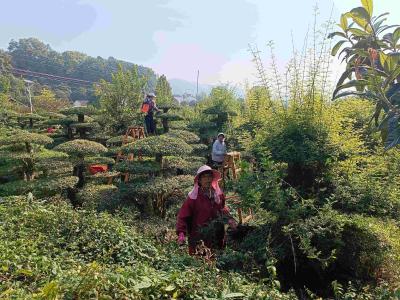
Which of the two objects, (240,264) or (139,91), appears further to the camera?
(139,91)

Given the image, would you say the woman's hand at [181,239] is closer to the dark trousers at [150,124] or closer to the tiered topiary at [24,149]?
the tiered topiary at [24,149]

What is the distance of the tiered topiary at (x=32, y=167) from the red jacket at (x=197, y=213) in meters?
3.36

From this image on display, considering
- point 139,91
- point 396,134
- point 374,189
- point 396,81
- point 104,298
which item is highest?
point 139,91

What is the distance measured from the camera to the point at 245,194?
3514 millimetres

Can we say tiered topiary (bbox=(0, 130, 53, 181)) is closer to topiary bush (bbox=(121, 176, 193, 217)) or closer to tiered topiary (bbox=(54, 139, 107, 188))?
tiered topiary (bbox=(54, 139, 107, 188))

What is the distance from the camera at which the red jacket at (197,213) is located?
3.53 metres

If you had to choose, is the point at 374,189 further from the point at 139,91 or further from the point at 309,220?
the point at 139,91

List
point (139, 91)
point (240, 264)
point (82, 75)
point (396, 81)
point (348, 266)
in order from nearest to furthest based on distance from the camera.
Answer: point (396, 81) → point (240, 264) → point (348, 266) → point (139, 91) → point (82, 75)

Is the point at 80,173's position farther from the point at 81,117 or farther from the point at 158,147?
the point at 81,117

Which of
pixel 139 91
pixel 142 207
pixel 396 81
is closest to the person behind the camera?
pixel 396 81

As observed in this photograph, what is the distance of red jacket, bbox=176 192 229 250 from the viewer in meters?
3.53

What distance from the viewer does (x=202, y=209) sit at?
3.55 m

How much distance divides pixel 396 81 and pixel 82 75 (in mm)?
66778

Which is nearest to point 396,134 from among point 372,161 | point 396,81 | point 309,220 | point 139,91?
point 396,81
